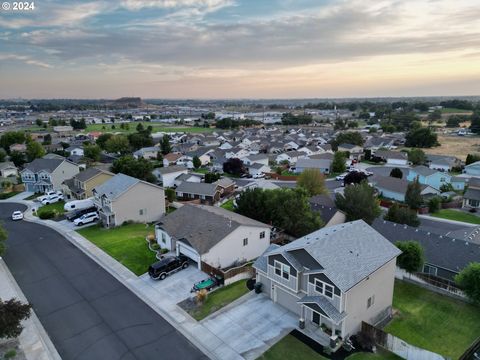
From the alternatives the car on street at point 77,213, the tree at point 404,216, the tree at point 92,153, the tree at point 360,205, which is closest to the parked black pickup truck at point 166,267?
the car on street at point 77,213

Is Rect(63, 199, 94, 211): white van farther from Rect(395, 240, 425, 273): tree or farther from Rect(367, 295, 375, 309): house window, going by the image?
Rect(395, 240, 425, 273): tree

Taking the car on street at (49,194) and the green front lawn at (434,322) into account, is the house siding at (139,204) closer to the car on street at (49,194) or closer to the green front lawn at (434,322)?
the car on street at (49,194)

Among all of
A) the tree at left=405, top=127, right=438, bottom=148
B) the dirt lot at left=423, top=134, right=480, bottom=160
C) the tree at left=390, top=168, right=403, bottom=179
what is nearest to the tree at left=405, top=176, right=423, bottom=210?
the tree at left=390, top=168, right=403, bottom=179

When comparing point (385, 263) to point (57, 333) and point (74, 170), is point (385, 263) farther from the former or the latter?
point (74, 170)

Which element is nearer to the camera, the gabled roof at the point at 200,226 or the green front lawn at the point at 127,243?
the gabled roof at the point at 200,226

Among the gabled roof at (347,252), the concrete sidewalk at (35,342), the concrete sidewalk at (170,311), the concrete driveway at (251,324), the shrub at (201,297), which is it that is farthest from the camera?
the shrub at (201,297)

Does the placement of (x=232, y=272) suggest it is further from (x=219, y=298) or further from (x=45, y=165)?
(x=45, y=165)
